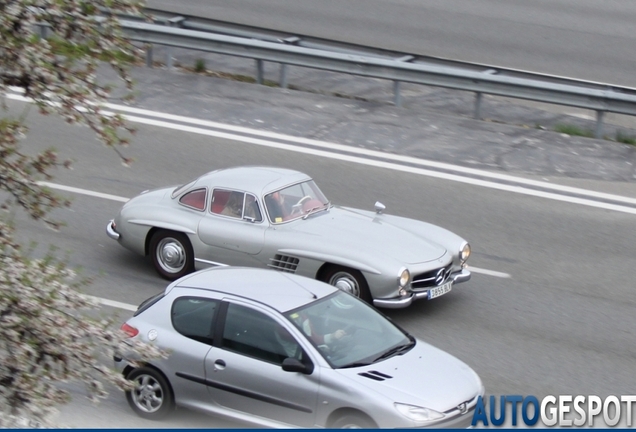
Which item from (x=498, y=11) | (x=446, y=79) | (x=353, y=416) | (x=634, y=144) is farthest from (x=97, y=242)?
(x=498, y=11)

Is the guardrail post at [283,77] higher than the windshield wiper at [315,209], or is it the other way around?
the guardrail post at [283,77]

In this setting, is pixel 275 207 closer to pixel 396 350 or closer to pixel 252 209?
pixel 252 209

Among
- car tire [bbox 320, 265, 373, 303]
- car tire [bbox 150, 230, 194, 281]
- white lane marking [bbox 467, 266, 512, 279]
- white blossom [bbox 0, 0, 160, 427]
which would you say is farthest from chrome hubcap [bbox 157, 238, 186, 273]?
white blossom [bbox 0, 0, 160, 427]

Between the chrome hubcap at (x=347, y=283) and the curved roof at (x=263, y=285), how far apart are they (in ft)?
4.62

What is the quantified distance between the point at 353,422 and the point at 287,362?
68 cm

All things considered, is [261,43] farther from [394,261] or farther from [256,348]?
[256,348]

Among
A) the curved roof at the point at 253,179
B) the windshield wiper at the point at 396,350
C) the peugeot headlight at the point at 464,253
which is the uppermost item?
the curved roof at the point at 253,179

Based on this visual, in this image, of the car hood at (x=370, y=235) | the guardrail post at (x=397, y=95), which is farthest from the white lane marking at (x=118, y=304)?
the guardrail post at (x=397, y=95)

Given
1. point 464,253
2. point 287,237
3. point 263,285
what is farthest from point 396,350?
point 464,253

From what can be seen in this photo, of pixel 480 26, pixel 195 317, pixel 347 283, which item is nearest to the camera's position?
pixel 195 317

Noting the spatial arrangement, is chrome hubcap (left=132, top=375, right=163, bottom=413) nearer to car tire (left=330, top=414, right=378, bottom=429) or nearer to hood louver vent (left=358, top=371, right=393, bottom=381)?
car tire (left=330, top=414, right=378, bottom=429)

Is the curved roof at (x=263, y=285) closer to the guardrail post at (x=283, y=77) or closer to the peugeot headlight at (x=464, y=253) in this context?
the peugeot headlight at (x=464, y=253)

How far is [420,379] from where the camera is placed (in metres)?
7.49

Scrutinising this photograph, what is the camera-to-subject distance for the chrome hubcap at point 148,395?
26.6 ft
